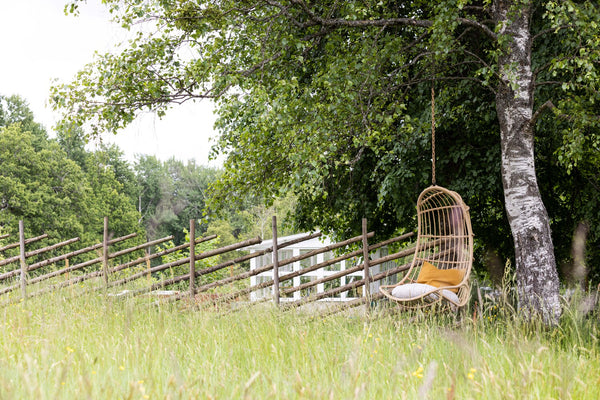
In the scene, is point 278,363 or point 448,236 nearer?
point 278,363

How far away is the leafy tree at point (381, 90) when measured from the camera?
4.98 metres

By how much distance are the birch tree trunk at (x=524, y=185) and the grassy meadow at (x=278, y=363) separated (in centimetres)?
109

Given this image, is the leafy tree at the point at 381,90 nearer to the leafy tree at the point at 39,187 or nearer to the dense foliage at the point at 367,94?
the dense foliage at the point at 367,94

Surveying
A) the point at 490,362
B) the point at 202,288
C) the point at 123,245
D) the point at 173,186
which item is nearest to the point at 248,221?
the point at 123,245

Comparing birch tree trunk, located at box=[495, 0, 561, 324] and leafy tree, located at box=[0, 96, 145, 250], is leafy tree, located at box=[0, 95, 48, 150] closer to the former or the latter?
leafy tree, located at box=[0, 96, 145, 250]

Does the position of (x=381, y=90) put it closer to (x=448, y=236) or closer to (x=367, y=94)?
(x=367, y=94)

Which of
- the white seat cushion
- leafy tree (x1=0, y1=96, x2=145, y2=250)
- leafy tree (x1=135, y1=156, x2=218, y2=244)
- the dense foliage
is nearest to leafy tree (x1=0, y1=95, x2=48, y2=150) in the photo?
leafy tree (x1=0, y1=96, x2=145, y2=250)

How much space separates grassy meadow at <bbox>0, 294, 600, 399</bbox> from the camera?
5.65 ft

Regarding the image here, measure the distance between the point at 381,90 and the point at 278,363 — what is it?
392cm

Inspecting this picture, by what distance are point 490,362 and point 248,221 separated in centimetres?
3022

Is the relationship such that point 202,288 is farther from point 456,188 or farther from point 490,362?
point 490,362

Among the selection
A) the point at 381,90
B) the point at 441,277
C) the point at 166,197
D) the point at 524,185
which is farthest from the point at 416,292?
the point at 166,197

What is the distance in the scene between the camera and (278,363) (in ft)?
8.48

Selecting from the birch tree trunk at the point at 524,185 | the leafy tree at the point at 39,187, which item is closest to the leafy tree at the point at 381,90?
the birch tree trunk at the point at 524,185
